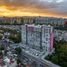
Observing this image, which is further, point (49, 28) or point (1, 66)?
point (49, 28)

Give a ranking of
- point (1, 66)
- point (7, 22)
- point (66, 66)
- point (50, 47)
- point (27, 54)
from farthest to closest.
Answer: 1. point (7, 22)
2. point (50, 47)
3. point (27, 54)
4. point (66, 66)
5. point (1, 66)

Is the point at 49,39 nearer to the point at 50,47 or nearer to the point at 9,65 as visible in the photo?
the point at 50,47

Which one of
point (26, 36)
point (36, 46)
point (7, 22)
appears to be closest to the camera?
point (36, 46)

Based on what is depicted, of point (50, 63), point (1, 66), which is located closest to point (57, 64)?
point (50, 63)

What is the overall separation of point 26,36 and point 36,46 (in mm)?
761

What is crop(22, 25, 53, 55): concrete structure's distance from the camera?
5863 millimetres

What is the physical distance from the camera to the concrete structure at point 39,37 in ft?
19.2

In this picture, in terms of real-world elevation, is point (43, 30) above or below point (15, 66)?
above

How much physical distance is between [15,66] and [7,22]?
11196 millimetres

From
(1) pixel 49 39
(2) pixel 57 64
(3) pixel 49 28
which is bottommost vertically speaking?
(2) pixel 57 64

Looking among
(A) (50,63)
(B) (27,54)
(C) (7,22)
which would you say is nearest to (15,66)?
(A) (50,63)

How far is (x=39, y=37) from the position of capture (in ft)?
20.4

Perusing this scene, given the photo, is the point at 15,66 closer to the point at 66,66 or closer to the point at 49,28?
the point at 66,66

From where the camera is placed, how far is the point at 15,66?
3668 mm
